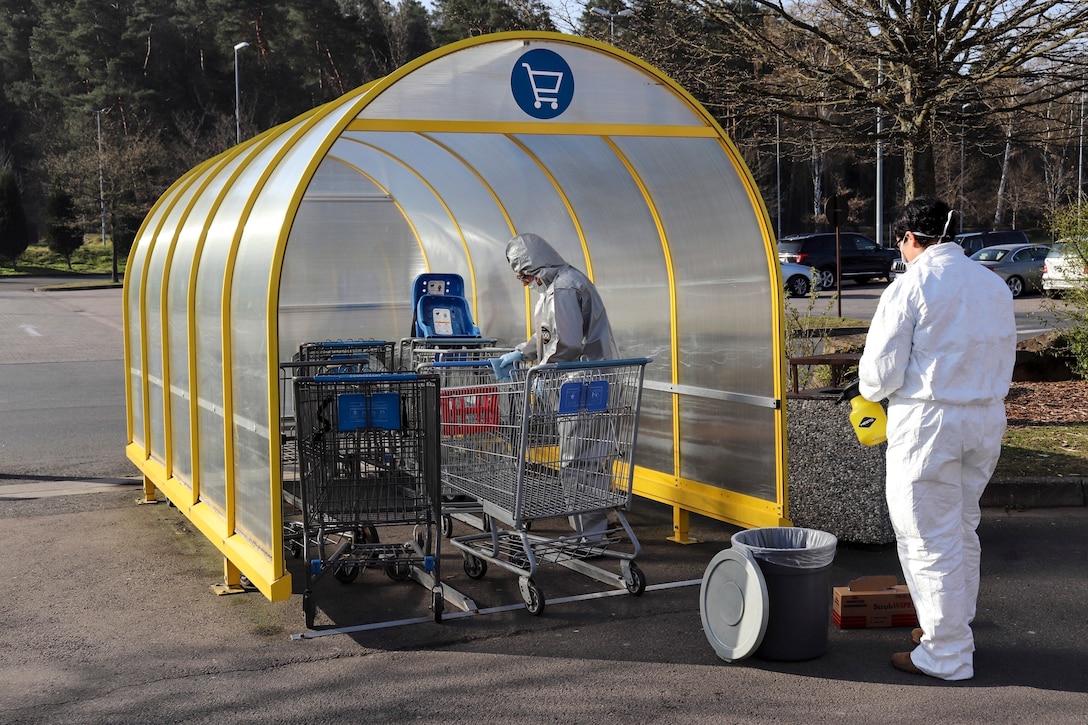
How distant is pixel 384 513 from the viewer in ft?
19.9

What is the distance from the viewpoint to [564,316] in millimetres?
6914

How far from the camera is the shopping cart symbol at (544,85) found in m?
6.20

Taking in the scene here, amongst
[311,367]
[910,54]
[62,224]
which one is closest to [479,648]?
[311,367]

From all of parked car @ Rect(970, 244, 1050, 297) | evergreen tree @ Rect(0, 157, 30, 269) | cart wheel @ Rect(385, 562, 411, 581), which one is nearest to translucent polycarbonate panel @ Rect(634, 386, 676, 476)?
cart wheel @ Rect(385, 562, 411, 581)

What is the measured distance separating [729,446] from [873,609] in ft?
5.67

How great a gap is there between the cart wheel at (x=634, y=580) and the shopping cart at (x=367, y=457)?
1085mm

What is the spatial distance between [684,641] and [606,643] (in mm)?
382

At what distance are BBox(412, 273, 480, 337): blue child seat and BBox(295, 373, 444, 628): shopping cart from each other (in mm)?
3716

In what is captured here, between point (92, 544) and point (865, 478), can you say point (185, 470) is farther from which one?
point (865, 478)

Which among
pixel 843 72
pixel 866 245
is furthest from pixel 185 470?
pixel 866 245

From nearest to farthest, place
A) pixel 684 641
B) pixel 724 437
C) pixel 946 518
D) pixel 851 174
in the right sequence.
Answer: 1. pixel 946 518
2. pixel 684 641
3. pixel 724 437
4. pixel 851 174

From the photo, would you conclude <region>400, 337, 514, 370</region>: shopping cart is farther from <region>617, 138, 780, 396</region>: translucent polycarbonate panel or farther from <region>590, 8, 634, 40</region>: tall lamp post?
<region>590, 8, 634, 40</region>: tall lamp post

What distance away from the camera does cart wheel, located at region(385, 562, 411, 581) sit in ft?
21.8

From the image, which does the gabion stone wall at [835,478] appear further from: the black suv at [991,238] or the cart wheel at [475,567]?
the black suv at [991,238]
